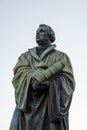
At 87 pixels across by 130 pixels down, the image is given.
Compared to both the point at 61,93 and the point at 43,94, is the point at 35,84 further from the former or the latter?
the point at 61,93

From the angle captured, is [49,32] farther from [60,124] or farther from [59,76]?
[60,124]

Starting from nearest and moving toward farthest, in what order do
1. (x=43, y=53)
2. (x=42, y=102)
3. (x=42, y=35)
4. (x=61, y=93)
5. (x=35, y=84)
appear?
1. (x=35, y=84)
2. (x=61, y=93)
3. (x=42, y=102)
4. (x=43, y=53)
5. (x=42, y=35)

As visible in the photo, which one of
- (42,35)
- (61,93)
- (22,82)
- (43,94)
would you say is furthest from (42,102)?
(42,35)

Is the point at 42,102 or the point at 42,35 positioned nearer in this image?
the point at 42,102

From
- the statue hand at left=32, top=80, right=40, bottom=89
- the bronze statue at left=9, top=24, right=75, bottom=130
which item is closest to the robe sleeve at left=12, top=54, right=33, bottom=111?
the bronze statue at left=9, top=24, right=75, bottom=130

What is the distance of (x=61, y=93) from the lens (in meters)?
9.69

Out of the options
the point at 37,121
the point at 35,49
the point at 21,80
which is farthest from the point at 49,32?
the point at 37,121

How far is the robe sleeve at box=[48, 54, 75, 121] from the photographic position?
952cm

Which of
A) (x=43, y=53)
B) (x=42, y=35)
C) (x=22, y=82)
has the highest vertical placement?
(x=42, y=35)

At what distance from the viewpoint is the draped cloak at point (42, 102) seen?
956 centimetres

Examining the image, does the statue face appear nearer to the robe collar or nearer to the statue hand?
the robe collar

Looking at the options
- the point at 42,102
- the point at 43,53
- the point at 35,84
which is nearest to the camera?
the point at 35,84

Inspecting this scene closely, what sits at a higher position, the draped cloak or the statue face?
the statue face

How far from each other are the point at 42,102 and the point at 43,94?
163 mm
